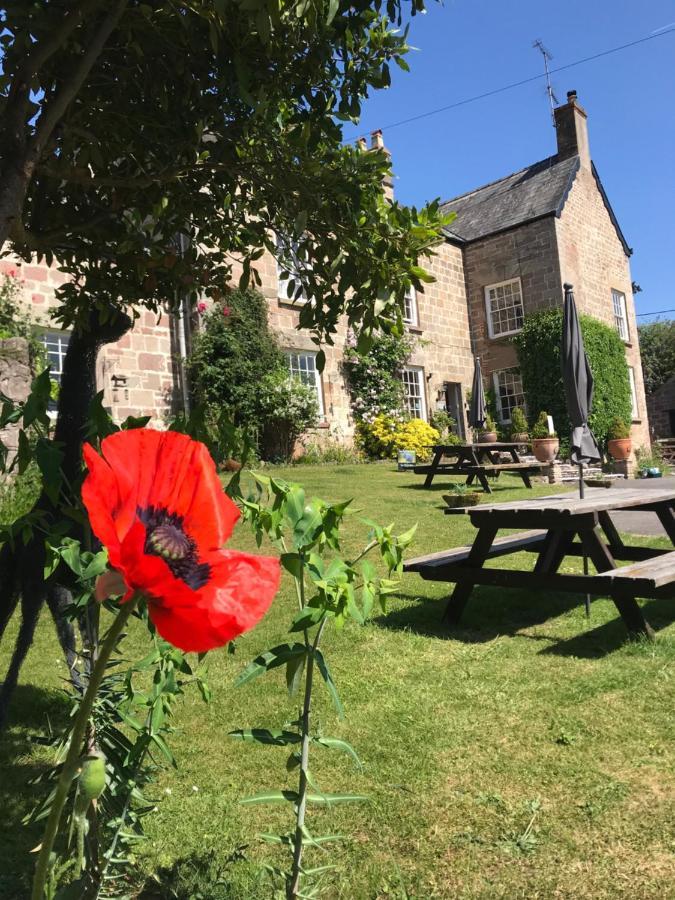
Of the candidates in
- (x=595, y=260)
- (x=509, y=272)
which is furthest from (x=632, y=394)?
(x=509, y=272)

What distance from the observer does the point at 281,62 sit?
236 cm

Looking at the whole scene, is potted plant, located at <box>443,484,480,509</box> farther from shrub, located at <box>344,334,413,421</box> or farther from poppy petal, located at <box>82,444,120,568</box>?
poppy petal, located at <box>82,444,120,568</box>

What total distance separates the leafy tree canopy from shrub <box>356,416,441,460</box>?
12.8 meters

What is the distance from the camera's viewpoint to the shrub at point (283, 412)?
1352 centimetres

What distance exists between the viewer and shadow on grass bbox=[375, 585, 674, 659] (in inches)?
157

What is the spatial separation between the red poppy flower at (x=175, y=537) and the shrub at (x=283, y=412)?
1277 centimetres

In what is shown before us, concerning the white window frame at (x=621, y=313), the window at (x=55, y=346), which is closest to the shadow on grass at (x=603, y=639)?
the window at (x=55, y=346)

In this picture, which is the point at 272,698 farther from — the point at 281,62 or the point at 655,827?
the point at 281,62

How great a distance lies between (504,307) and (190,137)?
18.3 meters

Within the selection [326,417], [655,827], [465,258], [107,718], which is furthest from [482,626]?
[465,258]

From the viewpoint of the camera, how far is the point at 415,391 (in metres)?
18.3

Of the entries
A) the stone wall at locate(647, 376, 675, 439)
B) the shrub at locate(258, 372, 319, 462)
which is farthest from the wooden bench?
the stone wall at locate(647, 376, 675, 439)

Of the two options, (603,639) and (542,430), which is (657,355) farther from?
(603,639)

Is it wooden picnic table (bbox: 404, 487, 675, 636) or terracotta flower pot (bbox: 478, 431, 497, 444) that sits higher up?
terracotta flower pot (bbox: 478, 431, 497, 444)
